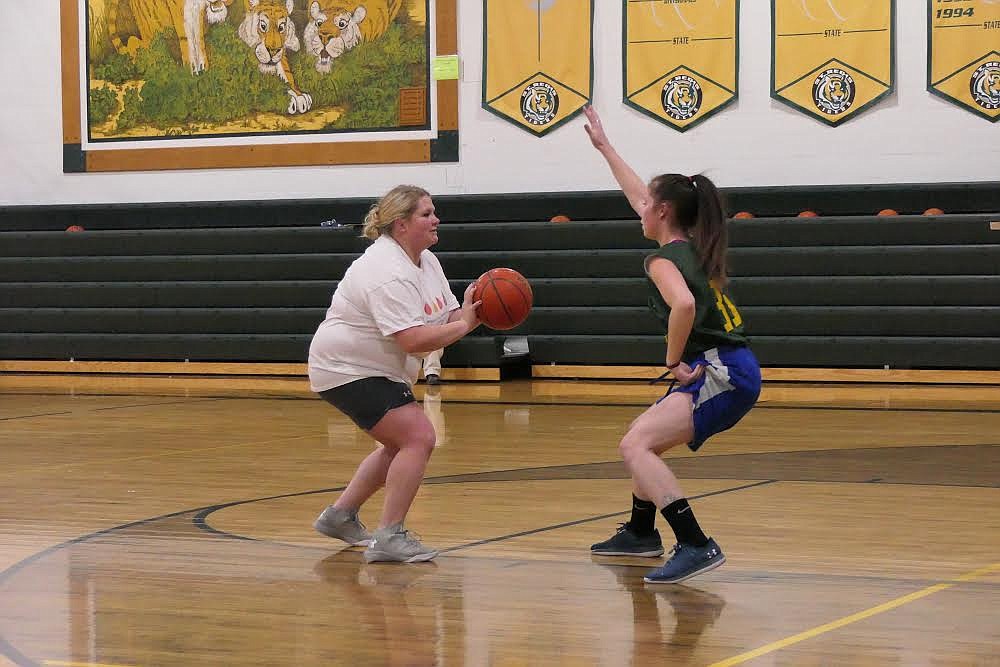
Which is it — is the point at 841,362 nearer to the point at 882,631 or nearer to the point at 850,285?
the point at 850,285

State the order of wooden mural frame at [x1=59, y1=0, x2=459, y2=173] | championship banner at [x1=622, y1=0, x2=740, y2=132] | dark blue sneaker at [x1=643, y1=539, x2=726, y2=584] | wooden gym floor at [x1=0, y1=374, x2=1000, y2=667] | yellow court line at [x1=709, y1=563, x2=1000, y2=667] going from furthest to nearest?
wooden mural frame at [x1=59, y1=0, x2=459, y2=173]
championship banner at [x1=622, y1=0, x2=740, y2=132]
dark blue sneaker at [x1=643, y1=539, x2=726, y2=584]
wooden gym floor at [x1=0, y1=374, x2=1000, y2=667]
yellow court line at [x1=709, y1=563, x2=1000, y2=667]

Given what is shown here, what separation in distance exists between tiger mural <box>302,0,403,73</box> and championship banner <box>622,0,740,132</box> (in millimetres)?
2384

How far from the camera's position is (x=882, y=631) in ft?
12.0

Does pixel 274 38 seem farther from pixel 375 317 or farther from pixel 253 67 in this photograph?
pixel 375 317

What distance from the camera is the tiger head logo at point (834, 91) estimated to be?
12.8 meters

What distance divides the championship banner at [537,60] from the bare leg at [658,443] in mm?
9353

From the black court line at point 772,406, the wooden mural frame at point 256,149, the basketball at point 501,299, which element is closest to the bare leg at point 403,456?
the basketball at point 501,299

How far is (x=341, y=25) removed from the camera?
47.1ft

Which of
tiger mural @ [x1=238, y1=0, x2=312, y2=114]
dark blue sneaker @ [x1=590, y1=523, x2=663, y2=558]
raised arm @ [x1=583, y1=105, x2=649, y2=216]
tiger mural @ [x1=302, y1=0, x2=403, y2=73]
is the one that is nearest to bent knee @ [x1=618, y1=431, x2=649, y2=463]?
dark blue sneaker @ [x1=590, y1=523, x2=663, y2=558]

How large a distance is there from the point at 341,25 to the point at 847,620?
1148cm

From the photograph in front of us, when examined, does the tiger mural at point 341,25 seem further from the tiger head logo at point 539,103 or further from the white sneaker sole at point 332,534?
the white sneaker sole at point 332,534

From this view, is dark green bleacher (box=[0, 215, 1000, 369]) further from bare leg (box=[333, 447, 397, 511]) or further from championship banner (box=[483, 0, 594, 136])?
bare leg (box=[333, 447, 397, 511])

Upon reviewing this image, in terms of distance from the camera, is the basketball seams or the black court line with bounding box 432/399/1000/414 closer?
the basketball seams

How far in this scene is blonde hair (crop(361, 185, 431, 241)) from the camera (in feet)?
15.9
